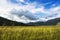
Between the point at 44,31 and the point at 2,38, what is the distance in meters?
1.87

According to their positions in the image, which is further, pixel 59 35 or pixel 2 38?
pixel 59 35

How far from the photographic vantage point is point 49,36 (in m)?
8.27

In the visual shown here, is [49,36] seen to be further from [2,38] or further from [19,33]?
[2,38]

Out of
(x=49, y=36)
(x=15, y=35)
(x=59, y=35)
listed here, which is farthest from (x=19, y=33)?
(x=59, y=35)

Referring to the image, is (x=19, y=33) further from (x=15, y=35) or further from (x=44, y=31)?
(x=44, y=31)

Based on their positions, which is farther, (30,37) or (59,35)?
(59,35)

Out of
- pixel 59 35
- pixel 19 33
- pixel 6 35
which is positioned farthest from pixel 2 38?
pixel 59 35

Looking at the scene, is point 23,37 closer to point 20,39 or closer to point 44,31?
point 20,39

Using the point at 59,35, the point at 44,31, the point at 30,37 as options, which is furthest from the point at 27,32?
the point at 59,35

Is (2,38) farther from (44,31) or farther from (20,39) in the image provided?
(44,31)

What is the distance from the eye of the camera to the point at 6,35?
8102 mm

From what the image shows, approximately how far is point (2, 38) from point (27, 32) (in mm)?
1084

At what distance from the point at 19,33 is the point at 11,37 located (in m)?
0.38

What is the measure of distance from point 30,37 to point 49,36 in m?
0.84
